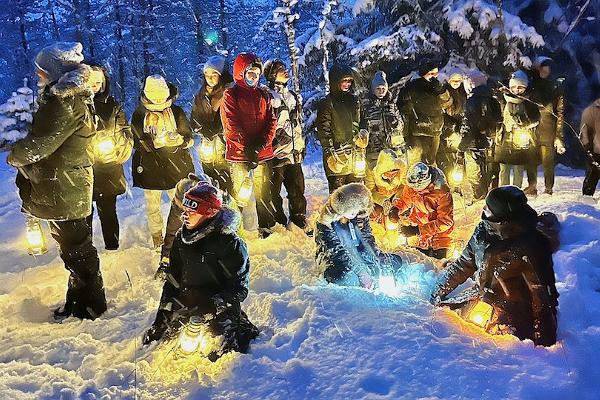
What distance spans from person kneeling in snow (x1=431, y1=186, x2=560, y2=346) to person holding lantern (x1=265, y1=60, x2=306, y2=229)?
3.17 m

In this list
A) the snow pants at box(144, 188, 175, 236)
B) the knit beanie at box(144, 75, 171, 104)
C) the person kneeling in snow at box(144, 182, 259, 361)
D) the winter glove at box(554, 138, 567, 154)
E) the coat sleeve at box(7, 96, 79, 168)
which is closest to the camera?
the person kneeling in snow at box(144, 182, 259, 361)

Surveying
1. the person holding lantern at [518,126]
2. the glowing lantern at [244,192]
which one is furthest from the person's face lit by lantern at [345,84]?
the person holding lantern at [518,126]

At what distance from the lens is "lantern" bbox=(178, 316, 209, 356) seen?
3758 mm

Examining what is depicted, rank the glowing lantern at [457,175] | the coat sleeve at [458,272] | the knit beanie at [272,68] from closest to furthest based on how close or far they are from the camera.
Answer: the coat sleeve at [458,272] < the knit beanie at [272,68] < the glowing lantern at [457,175]

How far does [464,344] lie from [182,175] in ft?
12.6

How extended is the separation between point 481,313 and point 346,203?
171 cm

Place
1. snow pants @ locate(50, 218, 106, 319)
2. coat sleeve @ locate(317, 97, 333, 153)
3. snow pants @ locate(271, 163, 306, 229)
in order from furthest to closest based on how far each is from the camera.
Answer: coat sleeve @ locate(317, 97, 333, 153) → snow pants @ locate(271, 163, 306, 229) → snow pants @ locate(50, 218, 106, 319)

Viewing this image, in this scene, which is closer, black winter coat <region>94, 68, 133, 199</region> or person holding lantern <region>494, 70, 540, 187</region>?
black winter coat <region>94, 68, 133, 199</region>

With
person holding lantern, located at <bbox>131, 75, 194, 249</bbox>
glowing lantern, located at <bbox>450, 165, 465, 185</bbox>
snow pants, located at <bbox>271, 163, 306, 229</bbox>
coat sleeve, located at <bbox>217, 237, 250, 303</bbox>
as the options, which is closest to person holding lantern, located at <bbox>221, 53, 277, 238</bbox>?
snow pants, located at <bbox>271, 163, 306, 229</bbox>

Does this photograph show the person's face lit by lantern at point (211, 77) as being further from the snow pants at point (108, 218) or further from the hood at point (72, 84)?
the hood at point (72, 84)

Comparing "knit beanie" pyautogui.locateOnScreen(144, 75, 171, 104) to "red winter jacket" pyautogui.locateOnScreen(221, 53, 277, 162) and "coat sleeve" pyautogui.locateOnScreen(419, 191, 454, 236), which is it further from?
"coat sleeve" pyautogui.locateOnScreen(419, 191, 454, 236)

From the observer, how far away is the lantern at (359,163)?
745 cm

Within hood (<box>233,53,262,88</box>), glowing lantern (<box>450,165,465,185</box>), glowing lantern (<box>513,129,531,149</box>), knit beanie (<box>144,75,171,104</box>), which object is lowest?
glowing lantern (<box>450,165,465,185</box>)

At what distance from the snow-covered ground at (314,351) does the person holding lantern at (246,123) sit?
1383 mm
